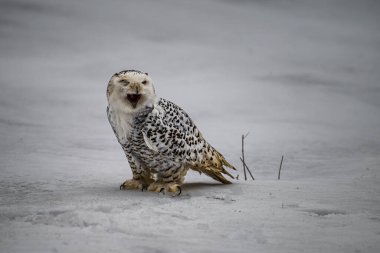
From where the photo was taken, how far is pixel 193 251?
352 cm

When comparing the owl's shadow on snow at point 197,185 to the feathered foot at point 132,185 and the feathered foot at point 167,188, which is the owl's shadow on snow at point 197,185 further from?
the feathered foot at point 132,185

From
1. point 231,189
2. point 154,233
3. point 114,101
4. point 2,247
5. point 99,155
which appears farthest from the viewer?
point 99,155

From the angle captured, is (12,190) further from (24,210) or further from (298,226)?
(298,226)

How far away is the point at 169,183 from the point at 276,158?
2.73 m

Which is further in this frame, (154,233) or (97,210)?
(97,210)

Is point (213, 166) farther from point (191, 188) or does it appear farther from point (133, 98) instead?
point (133, 98)

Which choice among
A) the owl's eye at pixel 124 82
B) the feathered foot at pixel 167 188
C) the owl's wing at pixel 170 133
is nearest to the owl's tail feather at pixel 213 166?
the owl's wing at pixel 170 133

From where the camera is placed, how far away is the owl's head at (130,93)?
4.43 meters

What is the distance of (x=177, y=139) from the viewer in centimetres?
467

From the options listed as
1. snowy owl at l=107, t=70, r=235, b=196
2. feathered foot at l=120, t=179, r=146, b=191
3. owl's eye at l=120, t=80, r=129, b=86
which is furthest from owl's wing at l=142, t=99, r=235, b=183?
feathered foot at l=120, t=179, r=146, b=191

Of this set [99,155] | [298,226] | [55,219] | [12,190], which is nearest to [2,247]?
[55,219]

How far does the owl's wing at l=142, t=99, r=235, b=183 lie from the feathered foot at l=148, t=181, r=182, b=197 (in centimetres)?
20

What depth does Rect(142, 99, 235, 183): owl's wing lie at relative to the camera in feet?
14.9

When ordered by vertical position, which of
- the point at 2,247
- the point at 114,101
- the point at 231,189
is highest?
the point at 114,101
